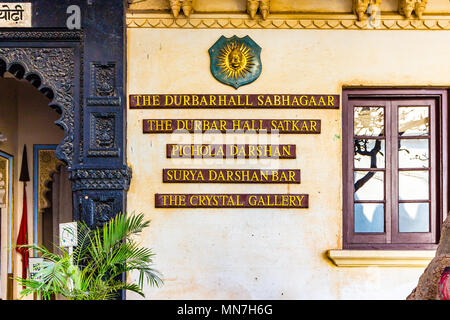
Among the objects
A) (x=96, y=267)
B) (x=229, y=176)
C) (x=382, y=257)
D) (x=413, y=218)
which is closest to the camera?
(x=96, y=267)

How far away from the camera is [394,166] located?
5887mm

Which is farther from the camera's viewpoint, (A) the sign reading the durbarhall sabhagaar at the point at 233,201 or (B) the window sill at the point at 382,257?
(A) the sign reading the durbarhall sabhagaar at the point at 233,201

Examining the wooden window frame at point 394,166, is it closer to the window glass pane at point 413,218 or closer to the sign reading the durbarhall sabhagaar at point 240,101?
the window glass pane at point 413,218

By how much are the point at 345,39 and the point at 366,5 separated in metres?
0.34

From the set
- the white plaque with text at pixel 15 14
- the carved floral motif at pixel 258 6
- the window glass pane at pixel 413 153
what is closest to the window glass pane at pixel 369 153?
the window glass pane at pixel 413 153

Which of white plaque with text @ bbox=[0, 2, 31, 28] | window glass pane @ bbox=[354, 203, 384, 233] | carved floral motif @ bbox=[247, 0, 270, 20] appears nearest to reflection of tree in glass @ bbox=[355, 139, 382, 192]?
window glass pane @ bbox=[354, 203, 384, 233]

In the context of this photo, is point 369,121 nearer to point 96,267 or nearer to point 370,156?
point 370,156

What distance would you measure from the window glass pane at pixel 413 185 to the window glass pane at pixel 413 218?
8 cm

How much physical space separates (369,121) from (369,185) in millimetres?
574

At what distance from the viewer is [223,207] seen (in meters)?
5.77

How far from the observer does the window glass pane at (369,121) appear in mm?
5926

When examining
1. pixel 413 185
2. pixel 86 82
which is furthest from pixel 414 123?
pixel 86 82

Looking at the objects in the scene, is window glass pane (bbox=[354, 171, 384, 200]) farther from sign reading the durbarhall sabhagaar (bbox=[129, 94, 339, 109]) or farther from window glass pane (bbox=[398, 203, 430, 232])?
sign reading the durbarhall sabhagaar (bbox=[129, 94, 339, 109])
